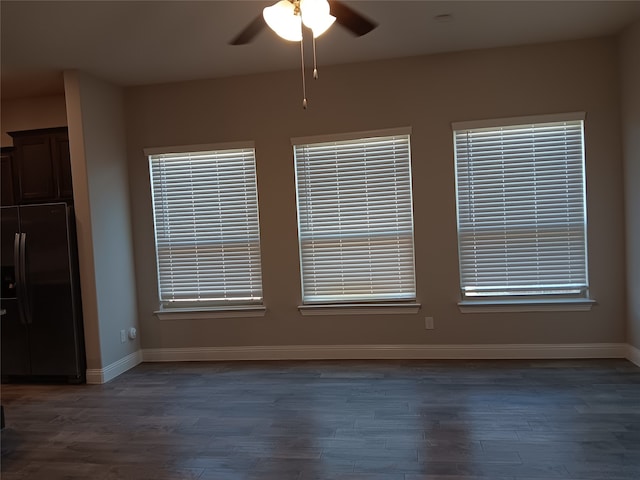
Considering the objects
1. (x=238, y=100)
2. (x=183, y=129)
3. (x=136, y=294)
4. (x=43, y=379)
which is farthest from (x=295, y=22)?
(x=43, y=379)

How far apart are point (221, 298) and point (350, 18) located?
3355mm

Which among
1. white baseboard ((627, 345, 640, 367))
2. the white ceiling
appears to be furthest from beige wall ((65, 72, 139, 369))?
white baseboard ((627, 345, 640, 367))

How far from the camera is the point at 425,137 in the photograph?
15.4 feet

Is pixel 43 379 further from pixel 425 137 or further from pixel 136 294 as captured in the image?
pixel 425 137

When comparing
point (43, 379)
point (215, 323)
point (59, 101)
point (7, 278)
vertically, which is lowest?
point (43, 379)

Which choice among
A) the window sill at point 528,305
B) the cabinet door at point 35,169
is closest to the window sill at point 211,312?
the cabinet door at point 35,169

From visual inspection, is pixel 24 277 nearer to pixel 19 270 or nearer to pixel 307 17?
pixel 19 270

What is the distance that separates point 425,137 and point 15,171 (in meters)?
4.21

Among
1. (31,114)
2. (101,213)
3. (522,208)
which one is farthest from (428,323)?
(31,114)

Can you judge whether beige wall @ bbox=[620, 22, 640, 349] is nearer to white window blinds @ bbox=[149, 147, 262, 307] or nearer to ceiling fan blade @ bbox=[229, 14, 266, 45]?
ceiling fan blade @ bbox=[229, 14, 266, 45]

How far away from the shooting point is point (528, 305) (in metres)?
4.60

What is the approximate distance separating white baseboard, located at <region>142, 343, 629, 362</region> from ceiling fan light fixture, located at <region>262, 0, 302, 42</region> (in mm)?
3264

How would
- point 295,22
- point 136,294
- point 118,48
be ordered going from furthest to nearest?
1. point 136,294
2. point 118,48
3. point 295,22

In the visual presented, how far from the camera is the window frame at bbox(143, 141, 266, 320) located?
5027 millimetres
